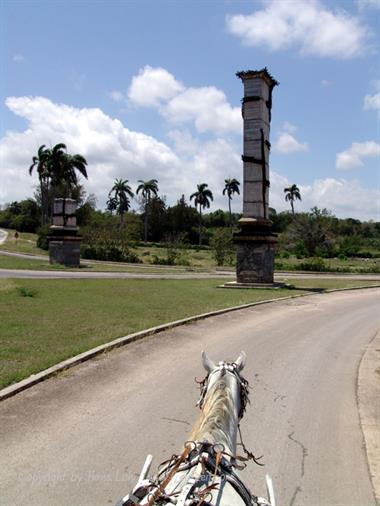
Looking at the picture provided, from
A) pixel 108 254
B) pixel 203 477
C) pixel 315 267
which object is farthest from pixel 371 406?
pixel 108 254

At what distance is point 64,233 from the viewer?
115 feet

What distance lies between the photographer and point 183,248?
50.6m

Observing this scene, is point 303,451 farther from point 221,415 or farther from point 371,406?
point 221,415

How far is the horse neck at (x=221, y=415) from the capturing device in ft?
9.81

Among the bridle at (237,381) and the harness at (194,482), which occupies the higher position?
the bridle at (237,381)

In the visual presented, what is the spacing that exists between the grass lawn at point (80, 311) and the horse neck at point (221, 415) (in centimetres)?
489

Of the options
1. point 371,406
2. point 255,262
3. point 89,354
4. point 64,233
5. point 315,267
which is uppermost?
point 64,233

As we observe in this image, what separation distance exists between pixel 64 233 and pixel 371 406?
1176 inches

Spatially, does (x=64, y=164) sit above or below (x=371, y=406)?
above

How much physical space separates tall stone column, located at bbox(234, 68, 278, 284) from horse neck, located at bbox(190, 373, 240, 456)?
21.2 m

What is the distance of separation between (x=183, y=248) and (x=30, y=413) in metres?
44.1

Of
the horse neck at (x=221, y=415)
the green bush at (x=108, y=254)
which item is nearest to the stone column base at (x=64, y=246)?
the green bush at (x=108, y=254)

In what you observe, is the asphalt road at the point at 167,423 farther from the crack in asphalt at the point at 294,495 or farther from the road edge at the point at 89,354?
the road edge at the point at 89,354

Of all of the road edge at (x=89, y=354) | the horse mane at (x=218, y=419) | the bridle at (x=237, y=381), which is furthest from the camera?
the road edge at (x=89, y=354)
